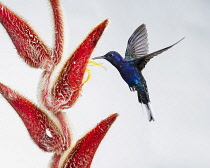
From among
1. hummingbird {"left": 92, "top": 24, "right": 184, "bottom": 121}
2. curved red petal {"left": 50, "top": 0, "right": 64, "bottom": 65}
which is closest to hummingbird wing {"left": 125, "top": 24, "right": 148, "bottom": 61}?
hummingbird {"left": 92, "top": 24, "right": 184, "bottom": 121}

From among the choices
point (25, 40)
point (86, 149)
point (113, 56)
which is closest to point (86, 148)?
point (86, 149)

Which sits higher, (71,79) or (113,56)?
(113,56)

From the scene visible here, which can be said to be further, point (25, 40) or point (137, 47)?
point (137, 47)

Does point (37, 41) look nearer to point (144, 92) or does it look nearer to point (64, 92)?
point (64, 92)

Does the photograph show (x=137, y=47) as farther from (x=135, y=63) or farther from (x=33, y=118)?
(x=33, y=118)

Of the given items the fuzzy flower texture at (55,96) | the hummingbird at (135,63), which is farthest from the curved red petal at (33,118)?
the hummingbird at (135,63)

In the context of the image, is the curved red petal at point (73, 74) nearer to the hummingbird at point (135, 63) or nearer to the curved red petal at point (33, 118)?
the curved red petal at point (33, 118)

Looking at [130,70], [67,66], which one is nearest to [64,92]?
[67,66]
